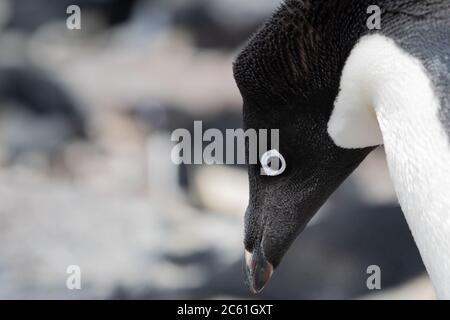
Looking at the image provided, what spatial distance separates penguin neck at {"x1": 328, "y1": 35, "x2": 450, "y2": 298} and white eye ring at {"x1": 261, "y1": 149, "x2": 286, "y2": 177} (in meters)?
0.13

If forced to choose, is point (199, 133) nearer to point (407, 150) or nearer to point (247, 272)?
point (247, 272)

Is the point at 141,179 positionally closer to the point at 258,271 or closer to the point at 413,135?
the point at 258,271

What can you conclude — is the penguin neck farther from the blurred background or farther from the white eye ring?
the blurred background

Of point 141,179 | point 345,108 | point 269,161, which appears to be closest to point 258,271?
point 269,161

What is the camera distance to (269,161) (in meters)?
0.88

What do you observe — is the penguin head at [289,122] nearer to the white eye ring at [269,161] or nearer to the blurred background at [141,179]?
the white eye ring at [269,161]

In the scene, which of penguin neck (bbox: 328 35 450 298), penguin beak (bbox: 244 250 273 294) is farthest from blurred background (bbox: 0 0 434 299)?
penguin neck (bbox: 328 35 450 298)

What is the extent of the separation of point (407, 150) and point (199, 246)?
1.37 m

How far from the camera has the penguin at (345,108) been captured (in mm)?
658

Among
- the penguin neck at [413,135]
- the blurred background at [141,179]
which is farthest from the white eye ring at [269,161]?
the blurred background at [141,179]

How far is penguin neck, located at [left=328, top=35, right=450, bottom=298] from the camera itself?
0.65m

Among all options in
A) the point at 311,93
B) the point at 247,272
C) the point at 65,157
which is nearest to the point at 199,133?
the point at 65,157

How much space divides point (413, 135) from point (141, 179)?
1.54 m

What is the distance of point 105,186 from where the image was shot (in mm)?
2150
